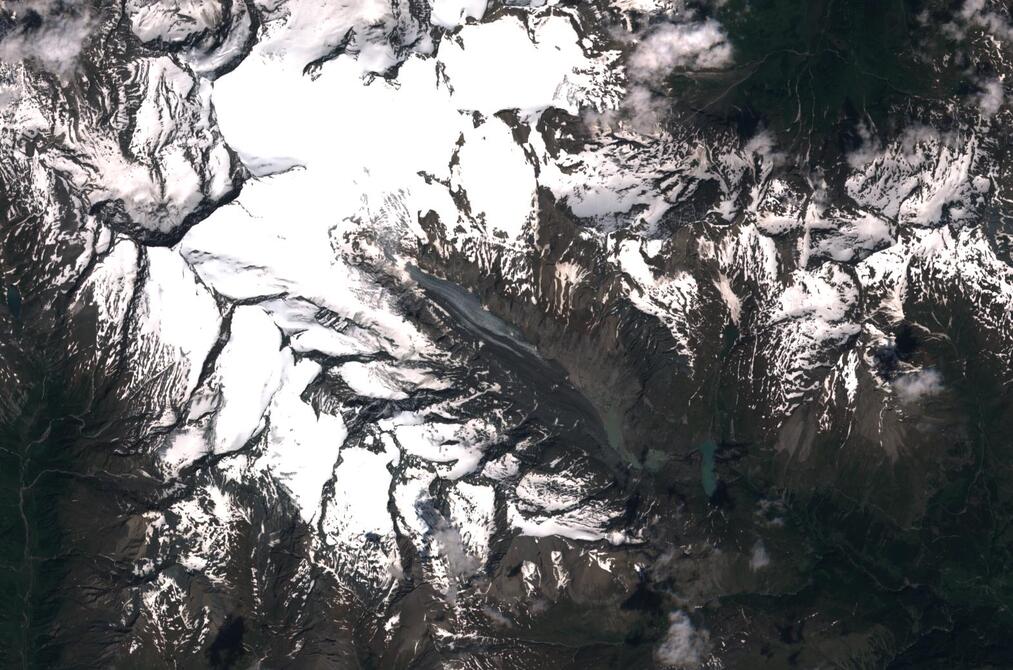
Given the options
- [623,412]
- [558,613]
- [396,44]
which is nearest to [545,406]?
[623,412]

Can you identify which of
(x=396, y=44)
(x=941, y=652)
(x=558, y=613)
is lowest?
(x=941, y=652)

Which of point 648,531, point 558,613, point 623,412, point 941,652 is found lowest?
point 941,652

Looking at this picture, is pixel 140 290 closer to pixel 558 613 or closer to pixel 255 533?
pixel 255 533

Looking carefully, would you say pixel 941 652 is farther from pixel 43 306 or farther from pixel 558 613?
pixel 43 306

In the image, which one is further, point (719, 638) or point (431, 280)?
point (719, 638)

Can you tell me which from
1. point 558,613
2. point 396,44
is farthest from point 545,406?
point 396,44

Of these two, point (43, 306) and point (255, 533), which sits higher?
point (43, 306)
